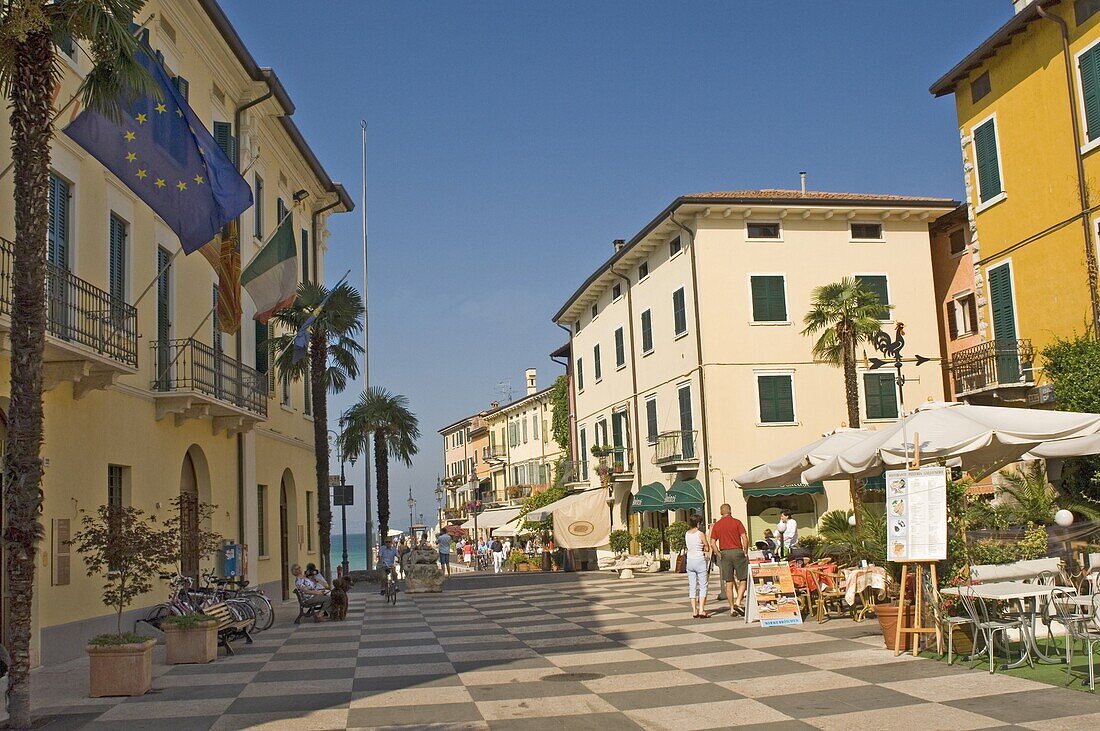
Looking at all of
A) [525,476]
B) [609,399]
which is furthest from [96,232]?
[525,476]

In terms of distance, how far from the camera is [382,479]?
40.7m

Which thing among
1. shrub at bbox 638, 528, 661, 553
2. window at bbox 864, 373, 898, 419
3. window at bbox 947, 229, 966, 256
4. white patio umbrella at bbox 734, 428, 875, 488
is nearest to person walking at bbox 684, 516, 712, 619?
white patio umbrella at bbox 734, 428, 875, 488

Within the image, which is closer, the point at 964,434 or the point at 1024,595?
the point at 1024,595

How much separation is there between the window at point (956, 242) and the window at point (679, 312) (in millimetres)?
9104

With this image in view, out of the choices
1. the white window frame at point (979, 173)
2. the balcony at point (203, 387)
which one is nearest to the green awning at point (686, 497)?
the white window frame at point (979, 173)

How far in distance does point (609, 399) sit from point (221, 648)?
1114 inches

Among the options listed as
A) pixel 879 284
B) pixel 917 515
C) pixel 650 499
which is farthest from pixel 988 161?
pixel 650 499

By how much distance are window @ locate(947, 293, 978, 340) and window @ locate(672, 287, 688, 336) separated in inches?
343

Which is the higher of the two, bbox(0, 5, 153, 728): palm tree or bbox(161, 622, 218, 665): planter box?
bbox(0, 5, 153, 728): palm tree

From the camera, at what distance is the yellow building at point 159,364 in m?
14.6

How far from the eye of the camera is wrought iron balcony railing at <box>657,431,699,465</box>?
109 feet

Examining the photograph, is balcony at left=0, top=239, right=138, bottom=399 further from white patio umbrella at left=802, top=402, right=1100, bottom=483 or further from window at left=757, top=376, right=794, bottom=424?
window at left=757, top=376, right=794, bottom=424

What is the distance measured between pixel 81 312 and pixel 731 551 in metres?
10.4

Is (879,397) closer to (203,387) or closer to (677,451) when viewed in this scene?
(677,451)
